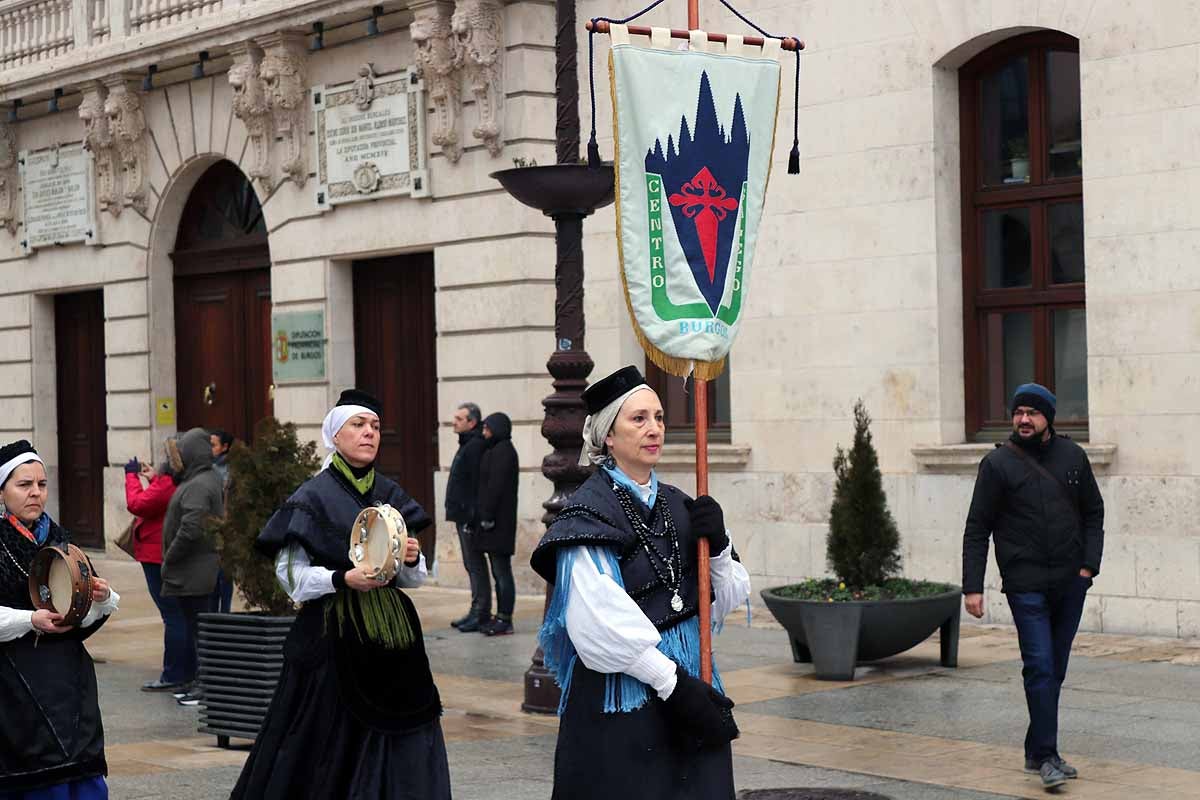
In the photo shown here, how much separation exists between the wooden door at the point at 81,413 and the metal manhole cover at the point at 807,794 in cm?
1706

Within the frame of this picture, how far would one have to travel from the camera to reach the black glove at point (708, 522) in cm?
561

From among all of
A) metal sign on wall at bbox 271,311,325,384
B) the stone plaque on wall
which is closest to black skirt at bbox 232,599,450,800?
metal sign on wall at bbox 271,311,325,384

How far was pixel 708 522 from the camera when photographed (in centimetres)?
562

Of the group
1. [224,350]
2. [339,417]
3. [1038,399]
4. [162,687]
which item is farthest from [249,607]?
[224,350]

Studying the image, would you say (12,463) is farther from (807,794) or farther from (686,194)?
(807,794)

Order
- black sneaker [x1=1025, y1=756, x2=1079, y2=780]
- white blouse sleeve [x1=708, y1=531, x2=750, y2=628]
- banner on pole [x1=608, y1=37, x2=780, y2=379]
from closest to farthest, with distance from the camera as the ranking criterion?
white blouse sleeve [x1=708, y1=531, x2=750, y2=628] → banner on pole [x1=608, y1=37, x2=780, y2=379] → black sneaker [x1=1025, y1=756, x2=1079, y2=780]

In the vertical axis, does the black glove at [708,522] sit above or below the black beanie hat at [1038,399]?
below

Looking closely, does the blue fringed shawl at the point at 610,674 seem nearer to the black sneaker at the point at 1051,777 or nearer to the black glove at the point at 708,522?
the black glove at the point at 708,522

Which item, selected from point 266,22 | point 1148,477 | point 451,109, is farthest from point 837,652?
point 266,22

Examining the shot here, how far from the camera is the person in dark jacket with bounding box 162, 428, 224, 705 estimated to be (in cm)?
1226

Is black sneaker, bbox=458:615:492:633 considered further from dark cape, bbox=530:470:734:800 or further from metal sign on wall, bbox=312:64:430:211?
dark cape, bbox=530:470:734:800

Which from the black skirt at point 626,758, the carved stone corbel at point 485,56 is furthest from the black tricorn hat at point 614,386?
the carved stone corbel at point 485,56

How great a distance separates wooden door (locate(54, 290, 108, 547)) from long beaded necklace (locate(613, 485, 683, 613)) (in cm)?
1934

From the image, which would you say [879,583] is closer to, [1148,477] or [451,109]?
[1148,477]
